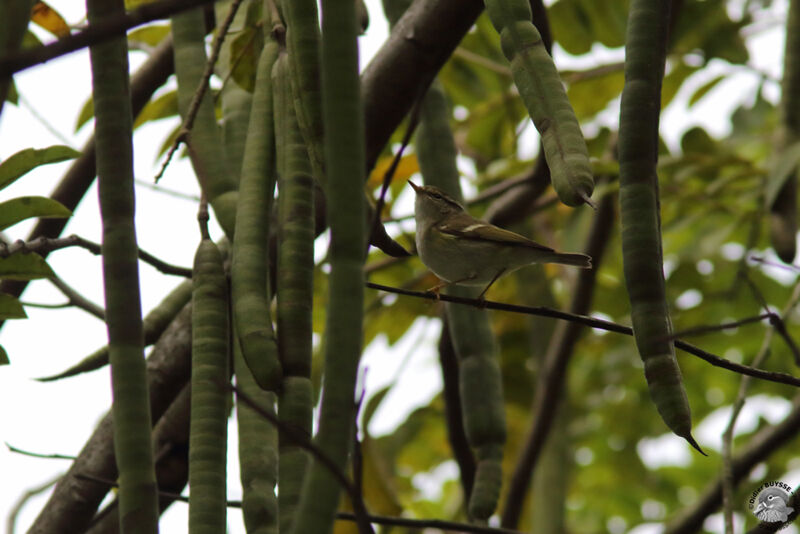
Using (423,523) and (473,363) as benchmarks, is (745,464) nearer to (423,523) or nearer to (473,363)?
(473,363)

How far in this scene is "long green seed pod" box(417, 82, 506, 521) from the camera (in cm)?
209

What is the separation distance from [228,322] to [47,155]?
2.30 ft

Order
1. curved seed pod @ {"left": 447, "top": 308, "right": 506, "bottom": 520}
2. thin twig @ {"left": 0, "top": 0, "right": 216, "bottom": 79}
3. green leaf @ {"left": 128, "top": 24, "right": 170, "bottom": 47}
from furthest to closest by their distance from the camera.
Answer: green leaf @ {"left": 128, "top": 24, "right": 170, "bottom": 47} → curved seed pod @ {"left": 447, "top": 308, "right": 506, "bottom": 520} → thin twig @ {"left": 0, "top": 0, "right": 216, "bottom": 79}

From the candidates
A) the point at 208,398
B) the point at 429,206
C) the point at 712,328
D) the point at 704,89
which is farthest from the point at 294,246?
the point at 704,89

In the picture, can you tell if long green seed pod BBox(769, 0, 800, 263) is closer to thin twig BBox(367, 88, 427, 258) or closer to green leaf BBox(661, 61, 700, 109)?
green leaf BBox(661, 61, 700, 109)

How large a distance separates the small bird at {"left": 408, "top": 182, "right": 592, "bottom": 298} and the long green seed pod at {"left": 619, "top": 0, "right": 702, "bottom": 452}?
1.51 meters

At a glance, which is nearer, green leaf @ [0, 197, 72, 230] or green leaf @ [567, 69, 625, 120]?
green leaf @ [0, 197, 72, 230]

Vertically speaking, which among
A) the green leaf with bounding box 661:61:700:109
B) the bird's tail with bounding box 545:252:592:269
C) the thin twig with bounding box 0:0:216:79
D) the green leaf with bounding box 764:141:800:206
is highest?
the green leaf with bounding box 661:61:700:109

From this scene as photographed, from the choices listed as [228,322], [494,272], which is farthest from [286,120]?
[494,272]

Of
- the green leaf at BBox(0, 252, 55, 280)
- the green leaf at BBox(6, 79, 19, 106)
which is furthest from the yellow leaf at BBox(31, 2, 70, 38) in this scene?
the green leaf at BBox(0, 252, 55, 280)

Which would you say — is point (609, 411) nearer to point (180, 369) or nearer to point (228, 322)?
point (180, 369)

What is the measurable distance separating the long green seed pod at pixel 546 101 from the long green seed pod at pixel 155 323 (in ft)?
3.88

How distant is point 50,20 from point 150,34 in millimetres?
876

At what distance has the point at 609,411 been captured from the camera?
5102 mm
